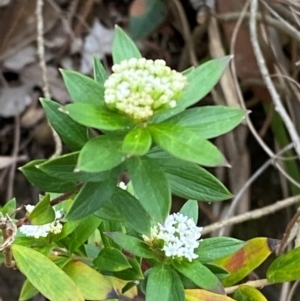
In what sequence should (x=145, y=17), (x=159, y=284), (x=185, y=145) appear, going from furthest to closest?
(x=145, y=17) < (x=159, y=284) < (x=185, y=145)

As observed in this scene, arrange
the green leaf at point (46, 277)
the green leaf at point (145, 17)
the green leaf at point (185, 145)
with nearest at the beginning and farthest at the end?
the green leaf at point (185, 145), the green leaf at point (46, 277), the green leaf at point (145, 17)

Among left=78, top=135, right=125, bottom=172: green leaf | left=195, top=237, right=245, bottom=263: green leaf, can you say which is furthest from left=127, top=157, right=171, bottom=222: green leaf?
left=195, top=237, right=245, bottom=263: green leaf

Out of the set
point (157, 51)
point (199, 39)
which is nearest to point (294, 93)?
point (199, 39)

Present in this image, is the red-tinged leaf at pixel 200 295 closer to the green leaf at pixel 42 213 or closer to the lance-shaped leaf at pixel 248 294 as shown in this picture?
the lance-shaped leaf at pixel 248 294

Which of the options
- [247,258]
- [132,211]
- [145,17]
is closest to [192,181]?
[132,211]

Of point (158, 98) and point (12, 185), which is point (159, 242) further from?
point (12, 185)

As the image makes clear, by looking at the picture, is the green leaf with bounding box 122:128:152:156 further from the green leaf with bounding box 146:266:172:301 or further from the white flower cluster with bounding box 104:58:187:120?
the green leaf with bounding box 146:266:172:301

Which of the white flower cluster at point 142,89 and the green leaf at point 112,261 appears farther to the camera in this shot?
the green leaf at point 112,261

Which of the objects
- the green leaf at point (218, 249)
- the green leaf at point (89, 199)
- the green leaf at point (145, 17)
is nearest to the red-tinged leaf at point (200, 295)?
the green leaf at point (218, 249)

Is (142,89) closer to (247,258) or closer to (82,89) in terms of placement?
(82,89)
